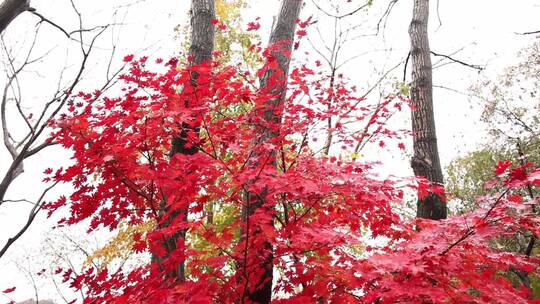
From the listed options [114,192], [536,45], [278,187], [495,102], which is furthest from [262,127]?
[536,45]

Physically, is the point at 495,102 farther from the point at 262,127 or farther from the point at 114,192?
the point at 114,192

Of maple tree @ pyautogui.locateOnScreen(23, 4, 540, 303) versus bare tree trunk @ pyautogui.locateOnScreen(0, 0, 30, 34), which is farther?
bare tree trunk @ pyautogui.locateOnScreen(0, 0, 30, 34)

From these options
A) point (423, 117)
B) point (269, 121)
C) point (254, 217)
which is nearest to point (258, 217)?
point (254, 217)

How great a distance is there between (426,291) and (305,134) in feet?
8.59

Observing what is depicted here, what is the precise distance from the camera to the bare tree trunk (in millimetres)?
3961

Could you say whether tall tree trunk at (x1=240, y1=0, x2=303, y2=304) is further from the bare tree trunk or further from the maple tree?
the bare tree trunk

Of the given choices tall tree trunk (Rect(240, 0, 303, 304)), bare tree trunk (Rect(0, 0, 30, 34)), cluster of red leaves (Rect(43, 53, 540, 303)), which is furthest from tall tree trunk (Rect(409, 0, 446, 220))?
bare tree trunk (Rect(0, 0, 30, 34))

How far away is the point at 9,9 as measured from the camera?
3.99 metres

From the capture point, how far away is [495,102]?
1511 cm

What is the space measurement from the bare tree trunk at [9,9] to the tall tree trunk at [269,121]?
2720 millimetres

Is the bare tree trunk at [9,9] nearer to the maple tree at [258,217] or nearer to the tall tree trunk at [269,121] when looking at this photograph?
the maple tree at [258,217]

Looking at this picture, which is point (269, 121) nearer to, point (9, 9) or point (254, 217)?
point (254, 217)

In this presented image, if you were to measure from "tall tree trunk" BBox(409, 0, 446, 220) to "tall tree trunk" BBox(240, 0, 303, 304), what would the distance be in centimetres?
184

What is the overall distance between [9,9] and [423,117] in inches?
199
